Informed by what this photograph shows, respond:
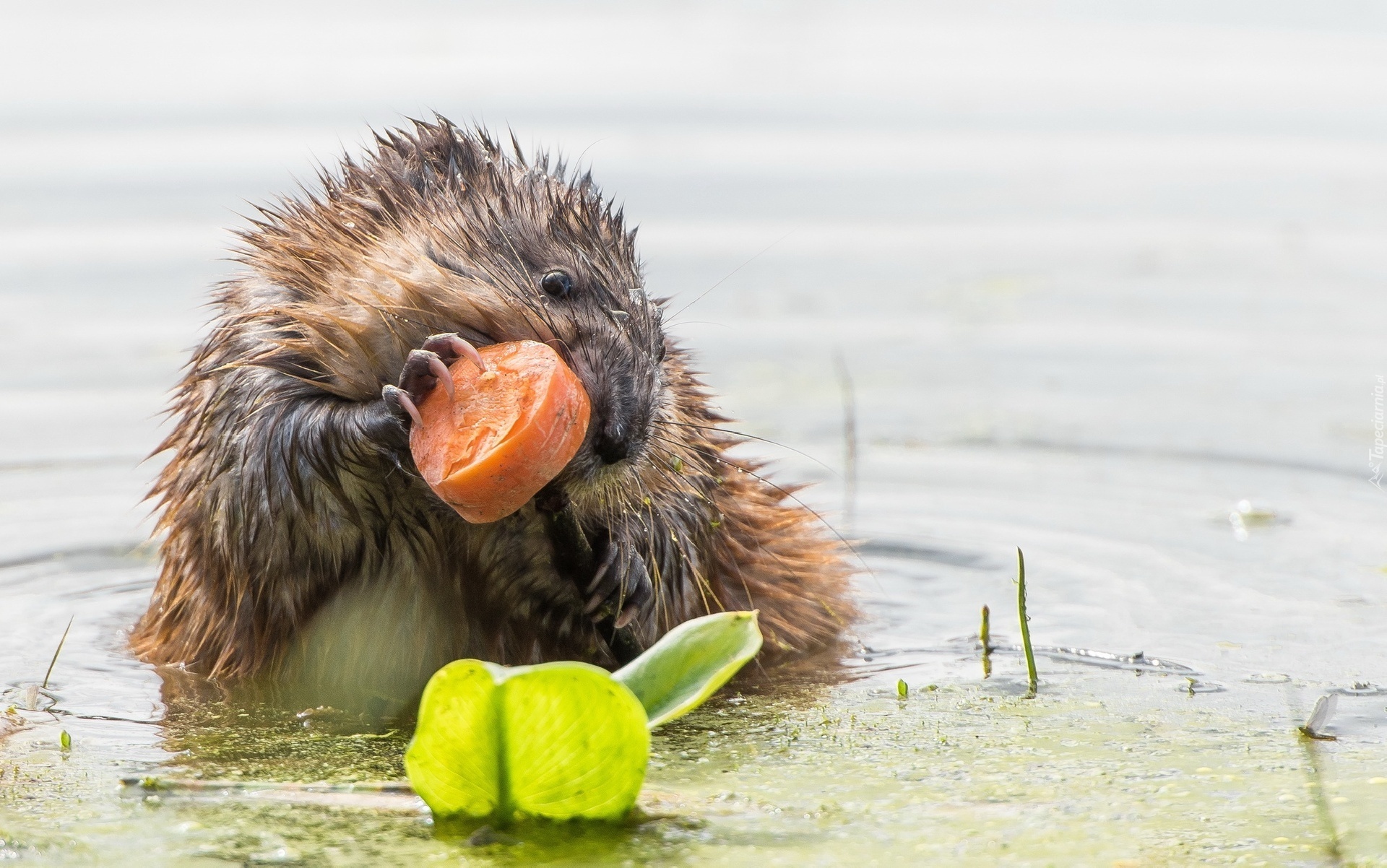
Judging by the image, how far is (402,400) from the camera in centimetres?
277

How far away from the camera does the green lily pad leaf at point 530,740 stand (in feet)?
7.45

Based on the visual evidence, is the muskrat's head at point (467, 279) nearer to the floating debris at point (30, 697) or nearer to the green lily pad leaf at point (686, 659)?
the green lily pad leaf at point (686, 659)

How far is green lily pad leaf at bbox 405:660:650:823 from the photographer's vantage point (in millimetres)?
2271

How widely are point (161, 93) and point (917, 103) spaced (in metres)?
4.39

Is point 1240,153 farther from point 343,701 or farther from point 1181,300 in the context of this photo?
point 343,701

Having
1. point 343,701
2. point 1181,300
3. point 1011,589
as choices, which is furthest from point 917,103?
point 343,701

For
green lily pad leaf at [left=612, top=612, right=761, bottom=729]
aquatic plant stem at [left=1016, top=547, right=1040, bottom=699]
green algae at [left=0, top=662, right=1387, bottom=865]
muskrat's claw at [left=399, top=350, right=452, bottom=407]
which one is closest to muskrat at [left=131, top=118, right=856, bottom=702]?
muskrat's claw at [left=399, top=350, right=452, bottom=407]

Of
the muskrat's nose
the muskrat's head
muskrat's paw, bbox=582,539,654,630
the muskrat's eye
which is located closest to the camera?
the muskrat's nose

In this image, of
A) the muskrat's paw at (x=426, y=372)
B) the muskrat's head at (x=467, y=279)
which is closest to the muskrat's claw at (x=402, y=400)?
the muskrat's paw at (x=426, y=372)

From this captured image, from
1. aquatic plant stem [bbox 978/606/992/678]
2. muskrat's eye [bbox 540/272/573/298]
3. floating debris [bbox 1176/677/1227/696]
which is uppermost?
muskrat's eye [bbox 540/272/573/298]

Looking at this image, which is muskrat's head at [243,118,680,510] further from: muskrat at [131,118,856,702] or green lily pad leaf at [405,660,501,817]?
green lily pad leaf at [405,660,501,817]

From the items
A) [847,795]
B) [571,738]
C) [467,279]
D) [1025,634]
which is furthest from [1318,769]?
[467,279]

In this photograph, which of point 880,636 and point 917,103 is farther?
point 917,103

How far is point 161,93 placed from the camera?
386 inches
